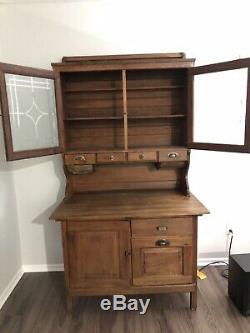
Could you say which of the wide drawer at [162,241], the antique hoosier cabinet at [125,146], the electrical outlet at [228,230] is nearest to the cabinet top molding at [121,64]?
the antique hoosier cabinet at [125,146]

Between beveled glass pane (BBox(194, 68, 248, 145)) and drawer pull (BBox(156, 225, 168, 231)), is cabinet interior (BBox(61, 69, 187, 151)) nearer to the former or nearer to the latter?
beveled glass pane (BBox(194, 68, 248, 145))

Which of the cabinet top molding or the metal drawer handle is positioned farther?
the metal drawer handle

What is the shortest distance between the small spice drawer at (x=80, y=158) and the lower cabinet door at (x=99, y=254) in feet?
1.70

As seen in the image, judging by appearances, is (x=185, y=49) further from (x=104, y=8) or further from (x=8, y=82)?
(x=8, y=82)

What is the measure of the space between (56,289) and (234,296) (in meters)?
1.51

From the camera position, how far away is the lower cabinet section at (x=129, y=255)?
77.7 inches

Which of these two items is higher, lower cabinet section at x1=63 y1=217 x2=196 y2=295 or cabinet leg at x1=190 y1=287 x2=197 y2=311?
lower cabinet section at x1=63 y1=217 x2=196 y2=295

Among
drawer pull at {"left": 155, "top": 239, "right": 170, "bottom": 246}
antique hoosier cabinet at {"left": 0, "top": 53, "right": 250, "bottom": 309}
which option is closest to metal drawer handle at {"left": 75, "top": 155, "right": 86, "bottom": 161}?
antique hoosier cabinet at {"left": 0, "top": 53, "right": 250, "bottom": 309}

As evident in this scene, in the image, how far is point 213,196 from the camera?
2604mm

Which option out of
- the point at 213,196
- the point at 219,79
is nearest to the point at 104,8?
the point at 219,79

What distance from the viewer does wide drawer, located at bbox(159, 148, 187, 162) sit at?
2.21 m

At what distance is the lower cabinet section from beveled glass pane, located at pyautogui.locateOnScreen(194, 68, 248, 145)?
2.30ft

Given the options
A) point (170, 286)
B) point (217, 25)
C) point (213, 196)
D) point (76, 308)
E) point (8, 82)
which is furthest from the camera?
point (213, 196)

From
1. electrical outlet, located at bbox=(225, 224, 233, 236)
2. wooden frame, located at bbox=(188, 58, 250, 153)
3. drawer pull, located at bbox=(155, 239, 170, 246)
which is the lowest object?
electrical outlet, located at bbox=(225, 224, 233, 236)
